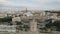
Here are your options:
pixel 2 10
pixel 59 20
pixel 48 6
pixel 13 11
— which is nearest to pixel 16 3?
pixel 13 11

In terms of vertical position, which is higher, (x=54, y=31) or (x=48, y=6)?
(x=48, y=6)

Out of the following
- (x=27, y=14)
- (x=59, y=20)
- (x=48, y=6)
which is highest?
(x=48, y=6)

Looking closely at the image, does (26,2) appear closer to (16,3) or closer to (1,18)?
(16,3)

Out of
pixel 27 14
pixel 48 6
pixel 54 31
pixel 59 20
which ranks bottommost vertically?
pixel 54 31

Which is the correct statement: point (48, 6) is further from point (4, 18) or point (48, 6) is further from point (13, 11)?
point (4, 18)

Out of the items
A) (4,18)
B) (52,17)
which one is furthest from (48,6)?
(4,18)

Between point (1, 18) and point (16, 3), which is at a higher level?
point (16, 3)

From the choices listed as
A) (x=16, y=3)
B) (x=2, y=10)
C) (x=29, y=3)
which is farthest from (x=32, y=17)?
Answer: (x=2, y=10)

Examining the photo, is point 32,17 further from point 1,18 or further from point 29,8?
point 1,18
